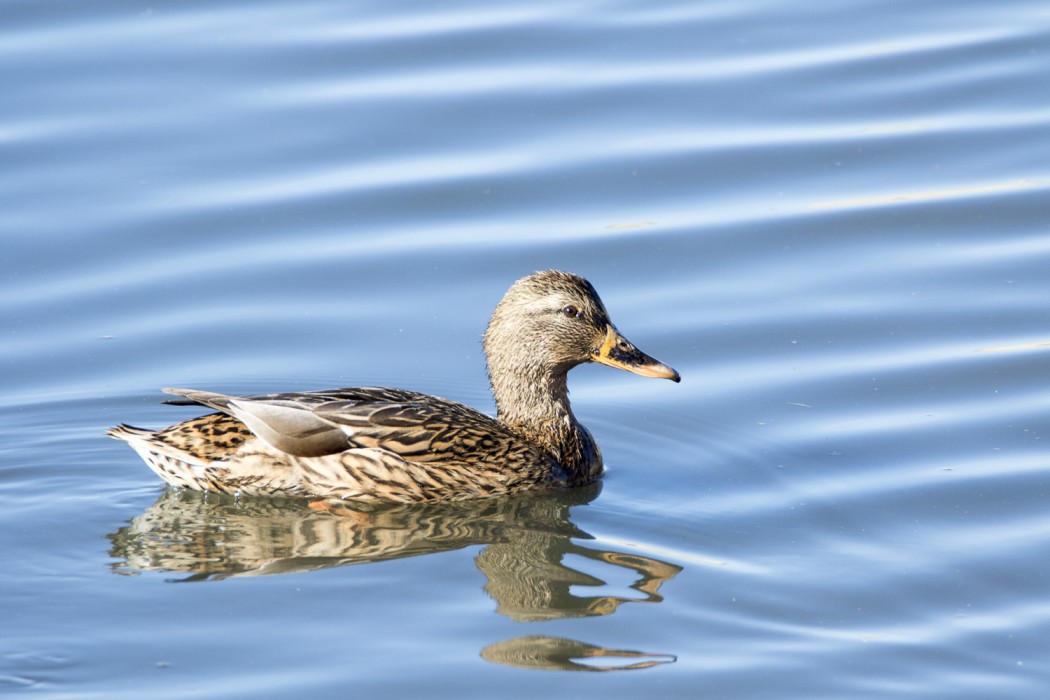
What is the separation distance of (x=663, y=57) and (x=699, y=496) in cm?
604

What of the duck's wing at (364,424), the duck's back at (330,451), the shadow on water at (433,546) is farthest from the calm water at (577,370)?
the duck's wing at (364,424)

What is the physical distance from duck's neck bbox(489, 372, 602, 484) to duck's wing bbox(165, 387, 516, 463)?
18 centimetres

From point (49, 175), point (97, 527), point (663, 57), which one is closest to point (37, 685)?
point (97, 527)

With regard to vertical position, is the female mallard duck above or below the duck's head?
below

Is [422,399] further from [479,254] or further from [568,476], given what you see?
[479,254]

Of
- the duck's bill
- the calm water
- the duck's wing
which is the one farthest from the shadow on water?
the duck's bill

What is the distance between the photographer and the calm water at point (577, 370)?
24.4 feet

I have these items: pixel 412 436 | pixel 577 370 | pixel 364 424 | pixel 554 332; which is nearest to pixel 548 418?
pixel 554 332

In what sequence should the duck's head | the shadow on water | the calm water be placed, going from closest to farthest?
the calm water < the shadow on water < the duck's head

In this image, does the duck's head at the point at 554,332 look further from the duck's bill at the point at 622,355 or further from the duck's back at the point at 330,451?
the duck's back at the point at 330,451

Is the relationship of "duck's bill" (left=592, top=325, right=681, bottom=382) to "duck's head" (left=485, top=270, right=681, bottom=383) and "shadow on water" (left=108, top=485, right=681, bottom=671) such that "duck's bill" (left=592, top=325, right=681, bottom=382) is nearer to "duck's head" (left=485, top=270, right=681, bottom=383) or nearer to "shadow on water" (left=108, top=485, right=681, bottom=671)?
"duck's head" (left=485, top=270, right=681, bottom=383)

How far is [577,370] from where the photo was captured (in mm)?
11094

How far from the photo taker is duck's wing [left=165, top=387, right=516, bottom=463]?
905 cm

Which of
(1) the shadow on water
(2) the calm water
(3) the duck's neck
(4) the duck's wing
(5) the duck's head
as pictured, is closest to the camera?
(2) the calm water
